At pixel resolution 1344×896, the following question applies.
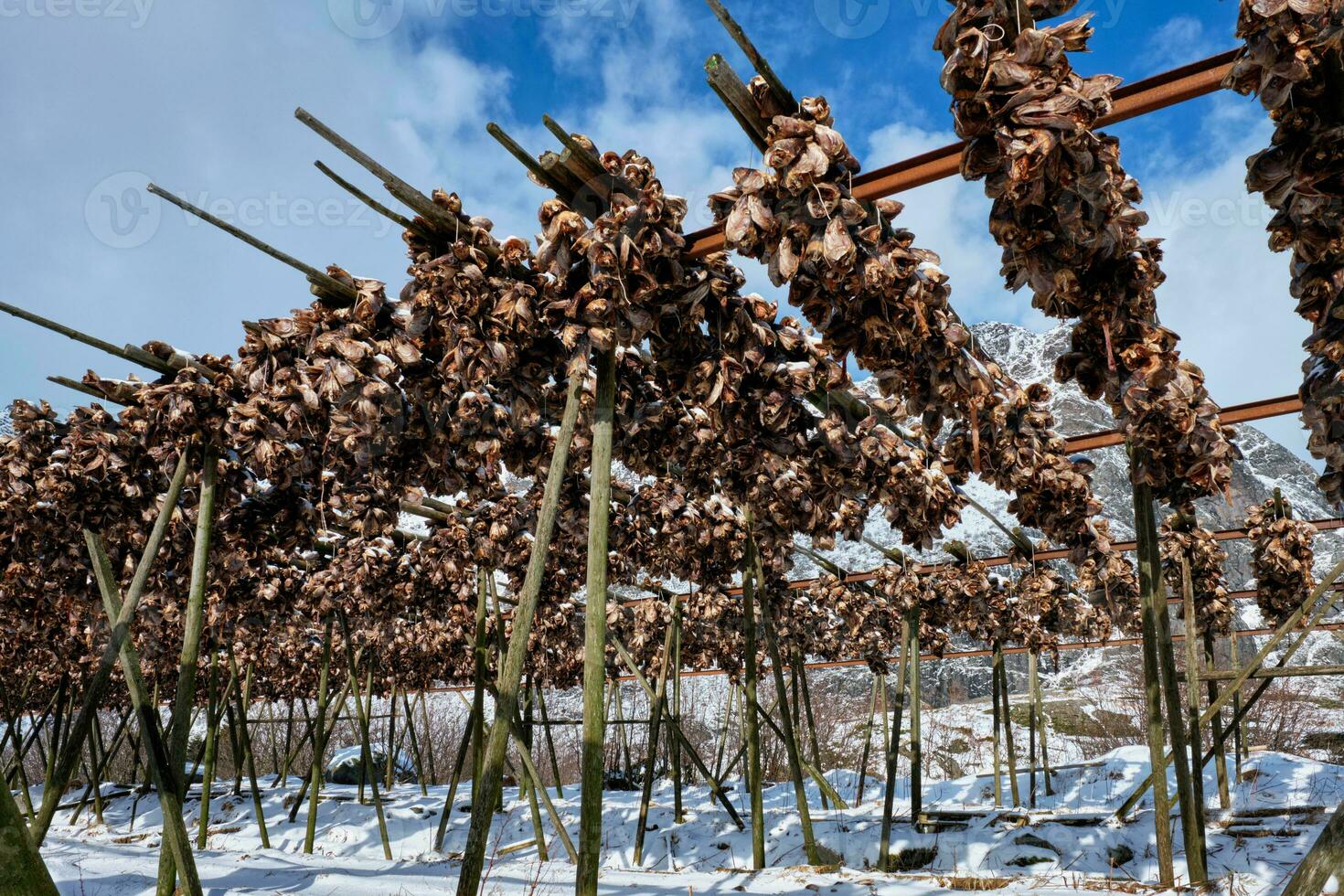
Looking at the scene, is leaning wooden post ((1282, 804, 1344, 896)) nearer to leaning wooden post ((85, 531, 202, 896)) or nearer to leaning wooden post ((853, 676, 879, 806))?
leaning wooden post ((85, 531, 202, 896))

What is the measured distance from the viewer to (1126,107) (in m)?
3.09

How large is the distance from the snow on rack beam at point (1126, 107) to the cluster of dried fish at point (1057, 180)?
0.81 ft

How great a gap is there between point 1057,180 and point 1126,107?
0.60 meters

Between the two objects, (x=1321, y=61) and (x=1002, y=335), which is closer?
(x=1321, y=61)

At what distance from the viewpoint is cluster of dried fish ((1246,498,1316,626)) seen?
33.6 feet

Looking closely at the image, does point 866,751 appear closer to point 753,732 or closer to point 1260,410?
point 753,732

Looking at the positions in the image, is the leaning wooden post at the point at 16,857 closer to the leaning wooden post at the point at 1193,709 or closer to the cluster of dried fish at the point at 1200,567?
the leaning wooden post at the point at 1193,709

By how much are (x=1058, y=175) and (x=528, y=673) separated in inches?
568

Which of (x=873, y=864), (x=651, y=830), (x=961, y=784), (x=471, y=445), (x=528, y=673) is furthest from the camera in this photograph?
(x=528, y=673)

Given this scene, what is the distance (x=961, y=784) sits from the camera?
14641 millimetres

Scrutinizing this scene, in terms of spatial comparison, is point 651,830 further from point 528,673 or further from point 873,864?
point 528,673

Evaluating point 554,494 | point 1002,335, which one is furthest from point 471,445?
point 1002,335

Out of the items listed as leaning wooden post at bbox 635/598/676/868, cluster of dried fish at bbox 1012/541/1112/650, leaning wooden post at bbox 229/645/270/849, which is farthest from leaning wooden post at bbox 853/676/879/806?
leaning wooden post at bbox 229/645/270/849

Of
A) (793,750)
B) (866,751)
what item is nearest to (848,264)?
(793,750)
